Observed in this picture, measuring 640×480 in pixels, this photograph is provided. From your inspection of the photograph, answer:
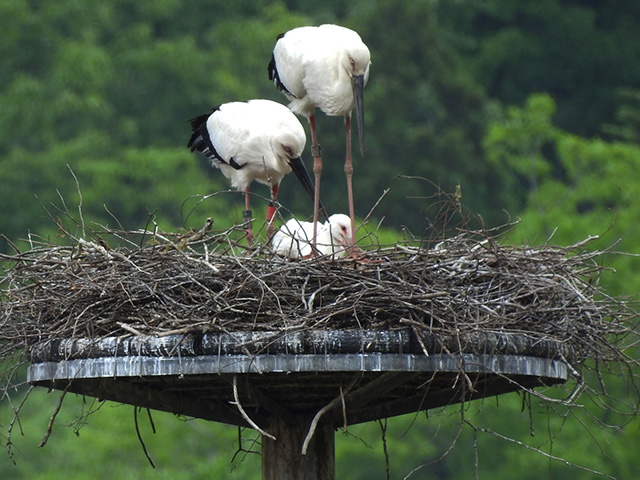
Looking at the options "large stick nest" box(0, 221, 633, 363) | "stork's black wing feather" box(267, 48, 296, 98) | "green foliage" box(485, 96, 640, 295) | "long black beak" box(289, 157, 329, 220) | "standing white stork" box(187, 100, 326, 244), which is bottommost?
"large stick nest" box(0, 221, 633, 363)

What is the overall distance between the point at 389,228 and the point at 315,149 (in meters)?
17.6

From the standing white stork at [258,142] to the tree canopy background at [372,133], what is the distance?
426 inches

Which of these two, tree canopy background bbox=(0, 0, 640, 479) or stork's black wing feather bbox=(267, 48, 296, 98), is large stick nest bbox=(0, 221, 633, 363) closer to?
stork's black wing feather bbox=(267, 48, 296, 98)

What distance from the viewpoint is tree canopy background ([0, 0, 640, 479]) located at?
23.5 meters

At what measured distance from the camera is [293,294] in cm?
677

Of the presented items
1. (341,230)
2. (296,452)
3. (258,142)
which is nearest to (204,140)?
(258,142)

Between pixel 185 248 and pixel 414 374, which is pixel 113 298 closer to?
pixel 185 248

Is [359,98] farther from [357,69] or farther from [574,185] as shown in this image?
[574,185]

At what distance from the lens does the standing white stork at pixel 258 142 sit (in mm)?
10062

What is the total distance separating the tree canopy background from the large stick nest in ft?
44.3

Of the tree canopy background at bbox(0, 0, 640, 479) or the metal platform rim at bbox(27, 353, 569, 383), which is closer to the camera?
the metal platform rim at bbox(27, 353, 569, 383)

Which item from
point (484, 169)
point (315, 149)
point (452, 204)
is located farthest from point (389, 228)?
point (452, 204)

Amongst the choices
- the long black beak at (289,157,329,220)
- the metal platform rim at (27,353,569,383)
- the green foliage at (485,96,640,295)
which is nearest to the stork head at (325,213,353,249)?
the long black beak at (289,157,329,220)

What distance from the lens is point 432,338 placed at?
21.5 ft
